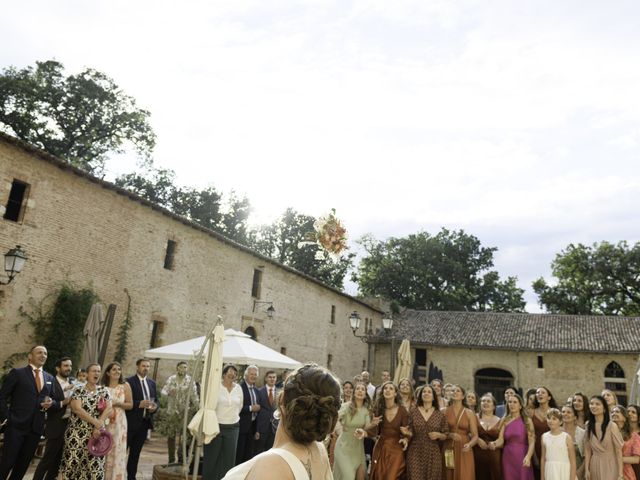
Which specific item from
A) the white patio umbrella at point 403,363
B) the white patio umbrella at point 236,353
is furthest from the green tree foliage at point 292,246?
the white patio umbrella at point 236,353

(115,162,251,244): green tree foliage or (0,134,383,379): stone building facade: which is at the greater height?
(115,162,251,244): green tree foliage

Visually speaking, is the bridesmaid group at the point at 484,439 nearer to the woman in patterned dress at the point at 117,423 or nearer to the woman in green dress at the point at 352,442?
the woman in green dress at the point at 352,442

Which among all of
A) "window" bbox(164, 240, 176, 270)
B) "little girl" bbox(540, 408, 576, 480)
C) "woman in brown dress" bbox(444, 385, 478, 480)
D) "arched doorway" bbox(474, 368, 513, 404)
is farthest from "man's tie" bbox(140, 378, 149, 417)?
"arched doorway" bbox(474, 368, 513, 404)

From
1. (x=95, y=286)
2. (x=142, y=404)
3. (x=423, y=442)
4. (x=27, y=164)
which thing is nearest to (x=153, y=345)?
(x=95, y=286)

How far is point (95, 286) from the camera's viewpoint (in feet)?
45.9

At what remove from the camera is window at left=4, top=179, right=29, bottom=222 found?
40.2 ft

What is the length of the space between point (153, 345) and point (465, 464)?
39.2 feet

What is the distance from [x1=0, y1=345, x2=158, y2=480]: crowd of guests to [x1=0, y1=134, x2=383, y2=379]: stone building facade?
6.34 m

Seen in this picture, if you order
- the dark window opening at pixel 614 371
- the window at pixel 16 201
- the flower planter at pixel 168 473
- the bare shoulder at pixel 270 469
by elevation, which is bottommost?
the flower planter at pixel 168 473

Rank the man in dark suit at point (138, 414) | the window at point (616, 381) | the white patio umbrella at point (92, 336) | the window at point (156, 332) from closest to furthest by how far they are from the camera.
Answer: the man in dark suit at point (138, 414)
the white patio umbrella at point (92, 336)
the window at point (156, 332)
the window at point (616, 381)

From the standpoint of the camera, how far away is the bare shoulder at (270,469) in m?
1.59

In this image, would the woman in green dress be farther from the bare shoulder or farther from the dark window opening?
the dark window opening

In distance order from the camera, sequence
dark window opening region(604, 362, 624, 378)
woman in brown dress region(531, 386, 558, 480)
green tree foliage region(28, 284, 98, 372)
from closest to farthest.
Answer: woman in brown dress region(531, 386, 558, 480) → green tree foliage region(28, 284, 98, 372) → dark window opening region(604, 362, 624, 378)

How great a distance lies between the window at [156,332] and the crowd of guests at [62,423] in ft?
29.9
